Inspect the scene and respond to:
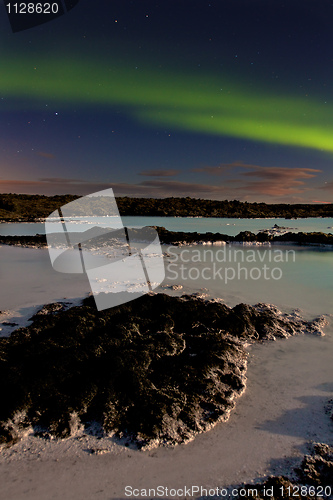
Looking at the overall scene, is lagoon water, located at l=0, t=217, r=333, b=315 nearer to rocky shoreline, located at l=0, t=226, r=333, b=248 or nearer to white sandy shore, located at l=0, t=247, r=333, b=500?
rocky shoreline, located at l=0, t=226, r=333, b=248

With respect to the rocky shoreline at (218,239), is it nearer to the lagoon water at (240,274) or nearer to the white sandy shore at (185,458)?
the lagoon water at (240,274)

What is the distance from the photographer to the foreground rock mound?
10.5 ft

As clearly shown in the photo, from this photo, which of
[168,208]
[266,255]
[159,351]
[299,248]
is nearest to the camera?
[159,351]

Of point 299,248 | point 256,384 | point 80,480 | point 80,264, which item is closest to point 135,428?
point 80,480

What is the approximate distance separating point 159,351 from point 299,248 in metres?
14.6

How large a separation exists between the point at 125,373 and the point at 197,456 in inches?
47.0

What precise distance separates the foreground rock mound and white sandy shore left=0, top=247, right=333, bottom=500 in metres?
0.15

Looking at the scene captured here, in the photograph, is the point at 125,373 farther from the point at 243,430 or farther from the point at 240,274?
the point at 240,274

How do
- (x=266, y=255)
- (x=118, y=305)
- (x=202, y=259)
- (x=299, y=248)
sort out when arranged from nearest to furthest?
(x=118, y=305) → (x=202, y=259) → (x=266, y=255) → (x=299, y=248)

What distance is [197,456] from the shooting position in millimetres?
2889

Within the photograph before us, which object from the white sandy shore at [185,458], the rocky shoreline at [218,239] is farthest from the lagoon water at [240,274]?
the white sandy shore at [185,458]

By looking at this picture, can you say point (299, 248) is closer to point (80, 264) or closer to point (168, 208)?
point (80, 264)

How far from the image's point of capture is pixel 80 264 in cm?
1127

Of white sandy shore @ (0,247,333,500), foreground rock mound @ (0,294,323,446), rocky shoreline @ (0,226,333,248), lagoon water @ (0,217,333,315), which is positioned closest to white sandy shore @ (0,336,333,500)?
white sandy shore @ (0,247,333,500)
